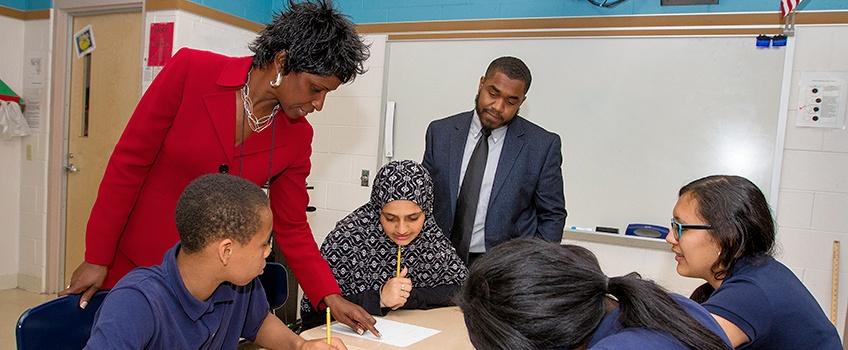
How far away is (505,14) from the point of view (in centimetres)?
343

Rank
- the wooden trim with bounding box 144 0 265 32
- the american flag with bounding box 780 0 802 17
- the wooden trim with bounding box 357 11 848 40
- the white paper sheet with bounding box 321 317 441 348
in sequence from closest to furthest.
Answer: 1. the white paper sheet with bounding box 321 317 441 348
2. the american flag with bounding box 780 0 802 17
3. the wooden trim with bounding box 357 11 848 40
4. the wooden trim with bounding box 144 0 265 32

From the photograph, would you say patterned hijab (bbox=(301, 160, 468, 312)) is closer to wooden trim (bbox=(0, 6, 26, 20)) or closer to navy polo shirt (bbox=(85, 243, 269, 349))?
navy polo shirt (bbox=(85, 243, 269, 349))

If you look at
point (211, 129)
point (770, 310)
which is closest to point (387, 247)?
point (211, 129)

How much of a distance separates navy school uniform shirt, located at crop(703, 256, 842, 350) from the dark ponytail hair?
0.38 m

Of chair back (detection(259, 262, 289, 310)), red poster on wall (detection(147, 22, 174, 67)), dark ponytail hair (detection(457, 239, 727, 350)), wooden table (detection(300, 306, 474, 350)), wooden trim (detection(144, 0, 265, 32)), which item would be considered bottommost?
wooden table (detection(300, 306, 474, 350))

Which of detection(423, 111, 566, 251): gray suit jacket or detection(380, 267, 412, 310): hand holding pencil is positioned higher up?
detection(423, 111, 566, 251): gray suit jacket

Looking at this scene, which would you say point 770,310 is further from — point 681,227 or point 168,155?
point 168,155

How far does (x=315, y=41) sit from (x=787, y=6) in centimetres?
230

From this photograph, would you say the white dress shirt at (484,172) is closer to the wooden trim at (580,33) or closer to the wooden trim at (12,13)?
the wooden trim at (580,33)

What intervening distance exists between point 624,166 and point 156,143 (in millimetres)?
2293

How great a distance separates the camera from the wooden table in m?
1.60

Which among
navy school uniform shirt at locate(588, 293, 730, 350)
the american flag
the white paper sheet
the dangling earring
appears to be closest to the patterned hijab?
the white paper sheet

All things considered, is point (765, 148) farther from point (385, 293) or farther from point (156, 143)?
point (156, 143)

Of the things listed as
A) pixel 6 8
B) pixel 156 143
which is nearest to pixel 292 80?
pixel 156 143
